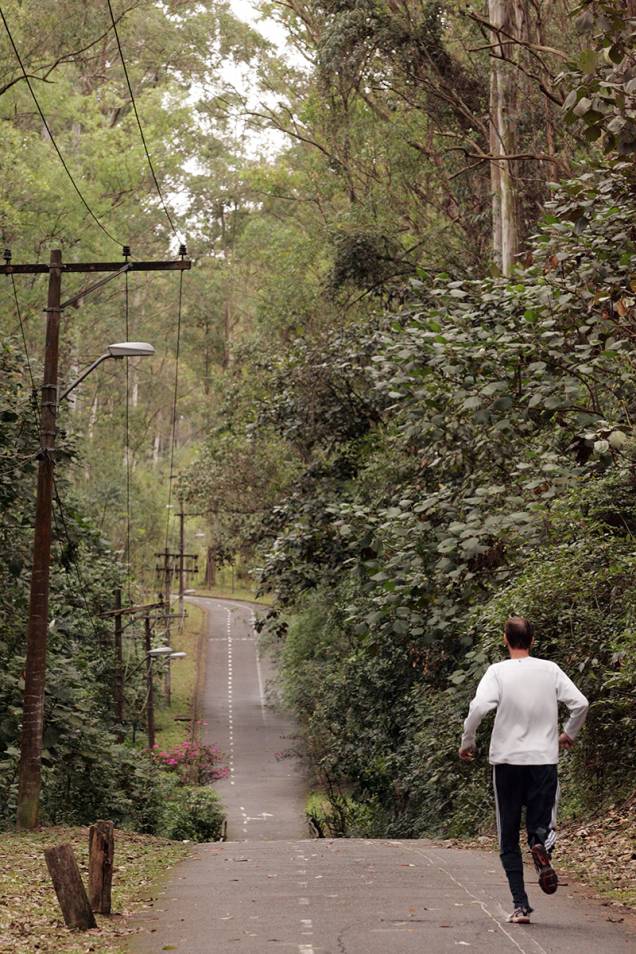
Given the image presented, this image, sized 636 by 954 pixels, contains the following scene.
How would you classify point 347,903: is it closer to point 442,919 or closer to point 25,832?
point 442,919

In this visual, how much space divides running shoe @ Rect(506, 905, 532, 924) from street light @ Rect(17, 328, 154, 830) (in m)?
10.5

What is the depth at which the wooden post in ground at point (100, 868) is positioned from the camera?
8.42 metres

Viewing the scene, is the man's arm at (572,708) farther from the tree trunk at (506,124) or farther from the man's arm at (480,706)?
the tree trunk at (506,124)

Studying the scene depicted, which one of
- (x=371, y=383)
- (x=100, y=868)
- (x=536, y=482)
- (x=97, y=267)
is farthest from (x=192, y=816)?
(x=100, y=868)

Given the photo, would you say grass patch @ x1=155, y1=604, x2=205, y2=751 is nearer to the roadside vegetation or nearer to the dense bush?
the roadside vegetation

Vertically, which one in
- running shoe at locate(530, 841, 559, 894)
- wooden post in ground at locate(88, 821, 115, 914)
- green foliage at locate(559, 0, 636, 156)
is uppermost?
green foliage at locate(559, 0, 636, 156)

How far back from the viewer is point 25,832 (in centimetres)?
1622

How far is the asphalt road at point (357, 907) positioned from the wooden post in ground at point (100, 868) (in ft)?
0.85

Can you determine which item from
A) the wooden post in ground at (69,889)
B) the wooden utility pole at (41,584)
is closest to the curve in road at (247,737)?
the wooden utility pole at (41,584)

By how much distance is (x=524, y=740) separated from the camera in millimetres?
7293

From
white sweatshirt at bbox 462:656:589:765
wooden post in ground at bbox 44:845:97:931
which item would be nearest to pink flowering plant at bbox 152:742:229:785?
wooden post in ground at bbox 44:845:97:931

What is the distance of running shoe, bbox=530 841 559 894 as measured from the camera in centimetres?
719

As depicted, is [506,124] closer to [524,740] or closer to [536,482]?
[536,482]

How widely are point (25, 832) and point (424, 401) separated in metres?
7.42
